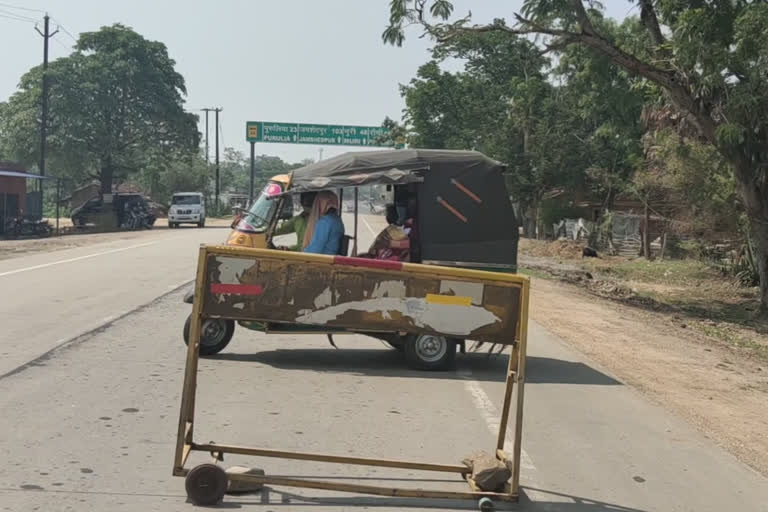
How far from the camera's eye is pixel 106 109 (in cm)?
4972

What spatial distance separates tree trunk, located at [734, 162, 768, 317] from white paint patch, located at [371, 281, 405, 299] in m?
14.7

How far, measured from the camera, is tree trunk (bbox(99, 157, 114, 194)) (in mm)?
51625

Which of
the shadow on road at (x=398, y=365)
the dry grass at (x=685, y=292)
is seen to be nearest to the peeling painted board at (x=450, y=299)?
the shadow on road at (x=398, y=365)

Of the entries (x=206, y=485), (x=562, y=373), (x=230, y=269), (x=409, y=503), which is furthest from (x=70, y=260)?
(x=409, y=503)

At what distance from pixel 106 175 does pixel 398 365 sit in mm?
45827

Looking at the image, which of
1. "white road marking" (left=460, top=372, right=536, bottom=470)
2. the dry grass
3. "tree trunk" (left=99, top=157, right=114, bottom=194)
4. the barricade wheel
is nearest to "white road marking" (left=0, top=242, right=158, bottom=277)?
"white road marking" (left=460, top=372, right=536, bottom=470)

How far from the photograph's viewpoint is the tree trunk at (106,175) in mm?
51625

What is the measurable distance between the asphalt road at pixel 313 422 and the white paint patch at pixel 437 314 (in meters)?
1.04

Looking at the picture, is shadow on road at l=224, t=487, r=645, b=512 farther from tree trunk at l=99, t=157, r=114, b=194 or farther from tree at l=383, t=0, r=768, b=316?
tree trunk at l=99, t=157, r=114, b=194

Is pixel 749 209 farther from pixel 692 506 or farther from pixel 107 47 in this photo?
pixel 107 47

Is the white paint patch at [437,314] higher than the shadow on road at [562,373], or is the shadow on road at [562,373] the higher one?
the white paint patch at [437,314]

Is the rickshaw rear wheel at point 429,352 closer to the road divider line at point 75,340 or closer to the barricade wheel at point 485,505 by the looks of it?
the road divider line at point 75,340

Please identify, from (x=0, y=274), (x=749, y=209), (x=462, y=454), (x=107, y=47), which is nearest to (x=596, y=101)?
(x=749, y=209)

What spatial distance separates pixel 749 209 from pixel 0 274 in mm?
16061
